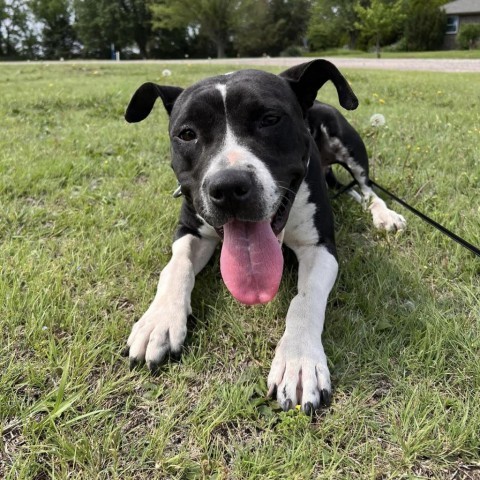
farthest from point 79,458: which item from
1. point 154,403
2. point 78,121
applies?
point 78,121

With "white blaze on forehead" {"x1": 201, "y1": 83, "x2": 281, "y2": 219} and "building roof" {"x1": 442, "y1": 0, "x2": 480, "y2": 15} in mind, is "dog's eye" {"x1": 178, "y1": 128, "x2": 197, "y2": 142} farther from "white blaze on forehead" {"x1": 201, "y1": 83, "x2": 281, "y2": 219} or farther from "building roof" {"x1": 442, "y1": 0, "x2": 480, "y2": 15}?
"building roof" {"x1": 442, "y1": 0, "x2": 480, "y2": 15}

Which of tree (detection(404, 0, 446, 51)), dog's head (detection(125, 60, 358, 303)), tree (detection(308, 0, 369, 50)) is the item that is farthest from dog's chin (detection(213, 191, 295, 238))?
tree (detection(308, 0, 369, 50))

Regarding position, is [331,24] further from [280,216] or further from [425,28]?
[280,216]

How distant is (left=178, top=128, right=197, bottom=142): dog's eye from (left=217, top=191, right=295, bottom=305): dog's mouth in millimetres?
567

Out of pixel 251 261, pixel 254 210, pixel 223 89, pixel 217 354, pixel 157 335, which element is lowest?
pixel 217 354

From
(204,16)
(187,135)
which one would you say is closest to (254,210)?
(187,135)

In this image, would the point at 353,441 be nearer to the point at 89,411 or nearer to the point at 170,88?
the point at 89,411

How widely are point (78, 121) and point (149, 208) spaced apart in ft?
12.0

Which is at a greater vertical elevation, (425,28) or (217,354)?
(217,354)

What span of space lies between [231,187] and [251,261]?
0.40 m

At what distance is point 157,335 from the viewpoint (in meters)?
2.09

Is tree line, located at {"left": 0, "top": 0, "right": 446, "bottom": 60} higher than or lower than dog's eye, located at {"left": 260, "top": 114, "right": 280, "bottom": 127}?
lower

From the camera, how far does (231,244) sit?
233 centimetres

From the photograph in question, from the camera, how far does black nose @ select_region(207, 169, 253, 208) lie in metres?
2.11
